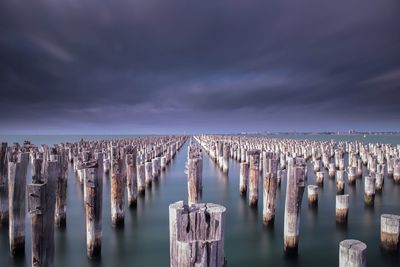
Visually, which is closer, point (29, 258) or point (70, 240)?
point (29, 258)

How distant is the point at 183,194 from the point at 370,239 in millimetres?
9098

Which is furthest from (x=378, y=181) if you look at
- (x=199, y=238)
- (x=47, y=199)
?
(x=47, y=199)

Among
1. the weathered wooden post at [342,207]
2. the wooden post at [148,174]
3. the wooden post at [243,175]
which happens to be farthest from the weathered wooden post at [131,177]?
→ the weathered wooden post at [342,207]

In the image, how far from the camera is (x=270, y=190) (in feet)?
28.7

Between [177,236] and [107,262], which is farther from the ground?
[177,236]

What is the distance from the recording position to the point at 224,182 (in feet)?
62.9

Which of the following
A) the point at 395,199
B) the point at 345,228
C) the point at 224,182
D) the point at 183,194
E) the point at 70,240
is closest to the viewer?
the point at 70,240

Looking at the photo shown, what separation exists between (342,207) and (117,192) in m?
6.78

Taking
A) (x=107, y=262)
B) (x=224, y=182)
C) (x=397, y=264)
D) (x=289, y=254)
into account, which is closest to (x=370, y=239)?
(x=397, y=264)

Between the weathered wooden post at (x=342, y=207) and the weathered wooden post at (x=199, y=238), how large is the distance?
23.7 feet

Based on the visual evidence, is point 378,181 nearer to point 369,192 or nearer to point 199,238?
point 369,192

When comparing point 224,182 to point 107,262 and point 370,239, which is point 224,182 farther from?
point 107,262

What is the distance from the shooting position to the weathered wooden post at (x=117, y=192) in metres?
8.86

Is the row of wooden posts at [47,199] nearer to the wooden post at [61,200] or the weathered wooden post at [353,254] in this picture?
the wooden post at [61,200]
